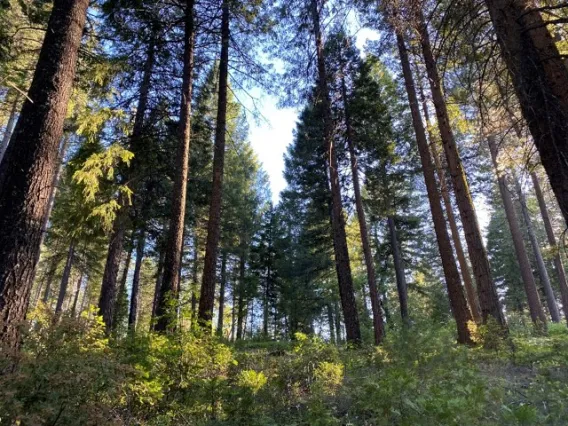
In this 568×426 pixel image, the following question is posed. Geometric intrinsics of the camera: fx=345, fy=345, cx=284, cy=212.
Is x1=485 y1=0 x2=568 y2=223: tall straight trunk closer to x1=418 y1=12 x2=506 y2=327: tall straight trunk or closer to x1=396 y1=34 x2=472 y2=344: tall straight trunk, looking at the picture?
x1=418 y1=12 x2=506 y2=327: tall straight trunk

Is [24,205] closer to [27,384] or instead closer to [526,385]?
[27,384]

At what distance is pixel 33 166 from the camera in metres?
4.20

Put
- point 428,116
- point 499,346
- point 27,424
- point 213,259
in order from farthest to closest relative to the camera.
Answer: point 428,116, point 213,259, point 499,346, point 27,424

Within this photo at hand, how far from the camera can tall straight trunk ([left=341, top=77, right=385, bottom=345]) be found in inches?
521

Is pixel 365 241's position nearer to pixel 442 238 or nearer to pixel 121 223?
pixel 442 238

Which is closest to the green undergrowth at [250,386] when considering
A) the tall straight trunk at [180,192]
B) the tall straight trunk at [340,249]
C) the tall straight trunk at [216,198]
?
the tall straight trunk at [180,192]

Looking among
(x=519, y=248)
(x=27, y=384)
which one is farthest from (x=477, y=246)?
(x=519, y=248)

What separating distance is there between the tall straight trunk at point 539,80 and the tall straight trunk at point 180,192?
237 inches

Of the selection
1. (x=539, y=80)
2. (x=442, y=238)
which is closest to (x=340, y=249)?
(x=442, y=238)

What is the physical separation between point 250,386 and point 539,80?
434cm

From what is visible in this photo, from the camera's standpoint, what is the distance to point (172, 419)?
4.02 metres

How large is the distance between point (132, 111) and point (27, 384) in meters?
10.8

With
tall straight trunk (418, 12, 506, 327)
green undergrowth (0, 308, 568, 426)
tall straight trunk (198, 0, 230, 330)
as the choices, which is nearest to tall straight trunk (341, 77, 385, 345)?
tall straight trunk (418, 12, 506, 327)

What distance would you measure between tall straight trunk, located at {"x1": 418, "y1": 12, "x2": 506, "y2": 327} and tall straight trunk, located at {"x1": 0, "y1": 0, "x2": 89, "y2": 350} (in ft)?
21.2
